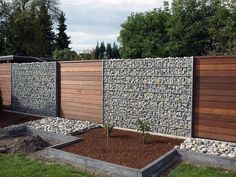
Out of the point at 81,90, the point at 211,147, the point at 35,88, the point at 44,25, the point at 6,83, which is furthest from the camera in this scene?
the point at 44,25

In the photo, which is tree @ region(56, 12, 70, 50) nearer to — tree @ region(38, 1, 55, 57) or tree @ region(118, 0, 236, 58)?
tree @ region(38, 1, 55, 57)

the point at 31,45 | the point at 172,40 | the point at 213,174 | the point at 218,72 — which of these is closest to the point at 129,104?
the point at 218,72

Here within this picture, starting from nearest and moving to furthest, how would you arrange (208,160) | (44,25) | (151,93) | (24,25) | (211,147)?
(208,160), (211,147), (151,93), (24,25), (44,25)

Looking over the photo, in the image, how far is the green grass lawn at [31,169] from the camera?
605cm

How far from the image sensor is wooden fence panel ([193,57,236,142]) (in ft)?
24.5

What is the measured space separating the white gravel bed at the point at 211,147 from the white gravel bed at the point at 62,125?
3161mm

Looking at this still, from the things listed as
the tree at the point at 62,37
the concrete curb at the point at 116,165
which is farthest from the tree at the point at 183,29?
the tree at the point at 62,37

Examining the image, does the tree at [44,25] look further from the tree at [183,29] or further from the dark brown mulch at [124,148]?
the dark brown mulch at [124,148]

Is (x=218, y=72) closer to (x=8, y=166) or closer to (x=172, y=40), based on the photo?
(x=8, y=166)

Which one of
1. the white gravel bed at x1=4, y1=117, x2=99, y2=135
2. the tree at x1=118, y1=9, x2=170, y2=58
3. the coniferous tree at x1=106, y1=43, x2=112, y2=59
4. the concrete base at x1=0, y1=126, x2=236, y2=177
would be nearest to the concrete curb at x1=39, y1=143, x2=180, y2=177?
the concrete base at x1=0, y1=126, x2=236, y2=177

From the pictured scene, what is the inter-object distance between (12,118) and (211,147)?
25.9ft

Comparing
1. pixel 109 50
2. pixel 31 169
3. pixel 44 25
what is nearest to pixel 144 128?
pixel 31 169

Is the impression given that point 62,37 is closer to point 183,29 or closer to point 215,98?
point 183,29

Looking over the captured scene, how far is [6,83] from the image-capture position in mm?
14148
